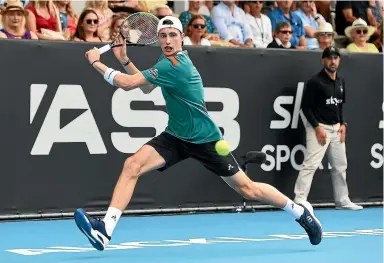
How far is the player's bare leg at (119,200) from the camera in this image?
26.8 ft

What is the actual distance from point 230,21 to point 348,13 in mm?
2649

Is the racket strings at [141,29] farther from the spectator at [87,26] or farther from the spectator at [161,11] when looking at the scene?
the spectator at [161,11]

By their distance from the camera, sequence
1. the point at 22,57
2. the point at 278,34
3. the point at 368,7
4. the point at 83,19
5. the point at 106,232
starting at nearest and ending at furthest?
1. the point at 106,232
2. the point at 22,57
3. the point at 83,19
4. the point at 278,34
5. the point at 368,7

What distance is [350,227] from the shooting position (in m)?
11.1

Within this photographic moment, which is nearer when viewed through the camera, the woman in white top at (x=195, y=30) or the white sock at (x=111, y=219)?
the white sock at (x=111, y=219)

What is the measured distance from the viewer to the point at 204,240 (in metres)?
9.75

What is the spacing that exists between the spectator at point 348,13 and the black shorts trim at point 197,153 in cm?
825

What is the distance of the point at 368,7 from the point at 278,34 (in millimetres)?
3110

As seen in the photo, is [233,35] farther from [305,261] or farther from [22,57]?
[305,261]

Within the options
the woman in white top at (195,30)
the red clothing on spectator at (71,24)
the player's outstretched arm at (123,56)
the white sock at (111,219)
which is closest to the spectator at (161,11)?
the woman in white top at (195,30)

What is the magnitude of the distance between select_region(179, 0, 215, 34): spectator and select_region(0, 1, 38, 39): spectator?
116 inches

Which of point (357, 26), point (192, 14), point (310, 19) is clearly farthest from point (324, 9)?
point (192, 14)

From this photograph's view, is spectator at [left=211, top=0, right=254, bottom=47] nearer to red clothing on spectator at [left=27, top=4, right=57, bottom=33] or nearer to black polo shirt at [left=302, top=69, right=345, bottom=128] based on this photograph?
black polo shirt at [left=302, top=69, right=345, bottom=128]

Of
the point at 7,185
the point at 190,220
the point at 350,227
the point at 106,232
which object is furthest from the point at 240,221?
the point at 106,232
